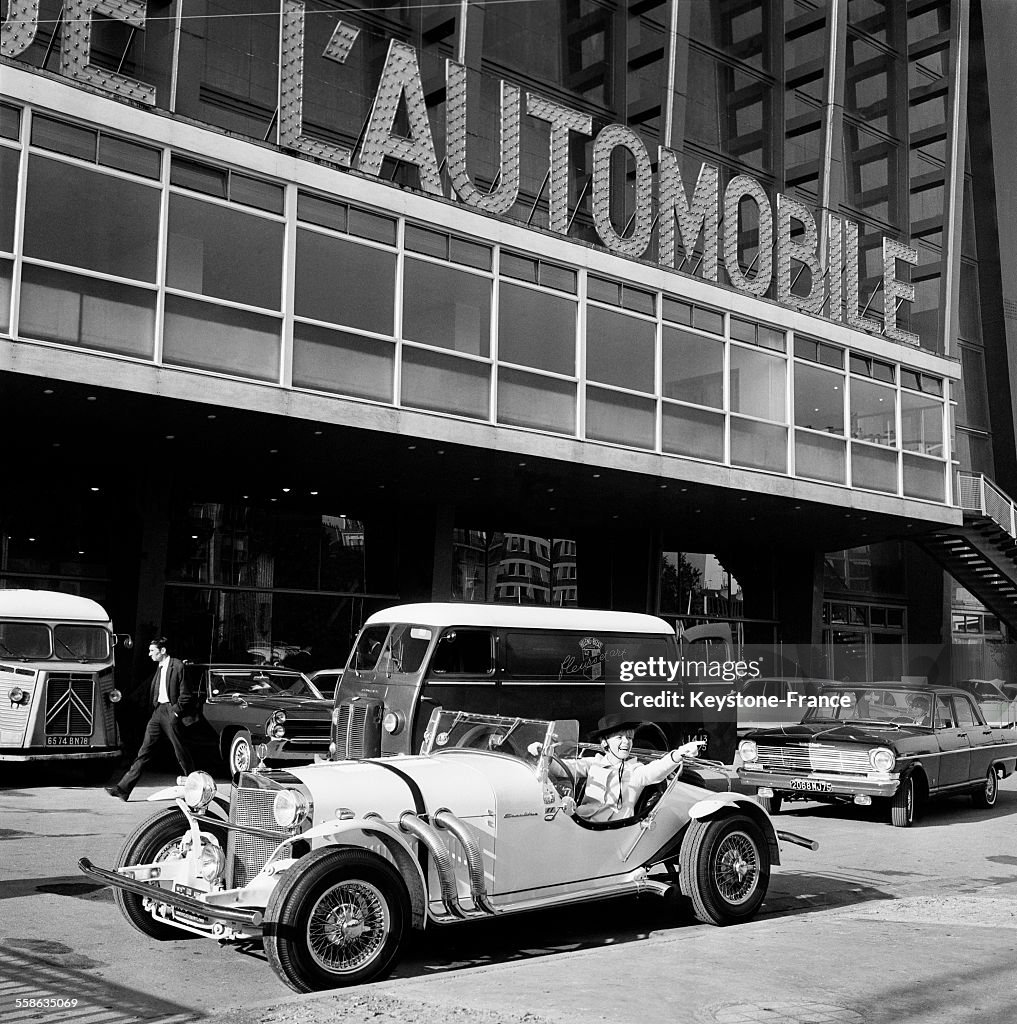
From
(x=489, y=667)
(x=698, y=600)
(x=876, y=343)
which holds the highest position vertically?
(x=876, y=343)

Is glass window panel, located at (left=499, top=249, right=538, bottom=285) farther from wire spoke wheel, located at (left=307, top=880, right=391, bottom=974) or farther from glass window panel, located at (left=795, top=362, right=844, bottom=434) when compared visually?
wire spoke wheel, located at (left=307, top=880, right=391, bottom=974)

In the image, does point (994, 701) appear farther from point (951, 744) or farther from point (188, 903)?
point (188, 903)

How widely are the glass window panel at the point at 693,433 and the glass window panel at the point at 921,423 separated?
6161 millimetres

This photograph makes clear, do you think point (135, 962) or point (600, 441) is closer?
point (135, 962)

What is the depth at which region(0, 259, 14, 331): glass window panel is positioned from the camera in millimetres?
15289

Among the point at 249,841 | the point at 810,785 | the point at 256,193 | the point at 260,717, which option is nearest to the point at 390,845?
the point at 249,841

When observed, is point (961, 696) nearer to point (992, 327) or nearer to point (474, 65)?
point (474, 65)

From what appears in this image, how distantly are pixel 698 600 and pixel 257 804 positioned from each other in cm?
2572

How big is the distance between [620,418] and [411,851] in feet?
51.9

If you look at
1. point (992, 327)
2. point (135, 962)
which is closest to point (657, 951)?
point (135, 962)

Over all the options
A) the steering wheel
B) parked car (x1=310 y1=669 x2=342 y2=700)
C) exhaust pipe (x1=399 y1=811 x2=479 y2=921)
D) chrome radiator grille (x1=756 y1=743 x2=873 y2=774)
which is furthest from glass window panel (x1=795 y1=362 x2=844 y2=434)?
exhaust pipe (x1=399 y1=811 x2=479 y2=921)

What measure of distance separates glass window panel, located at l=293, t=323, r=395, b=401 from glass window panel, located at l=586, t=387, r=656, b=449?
426 centimetres

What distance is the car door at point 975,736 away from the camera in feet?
48.4

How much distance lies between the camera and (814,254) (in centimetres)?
2559
